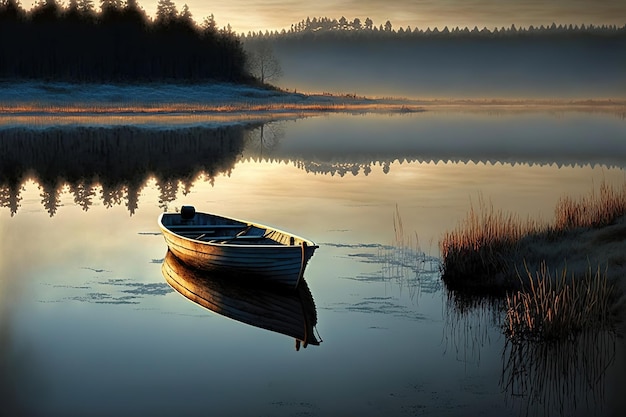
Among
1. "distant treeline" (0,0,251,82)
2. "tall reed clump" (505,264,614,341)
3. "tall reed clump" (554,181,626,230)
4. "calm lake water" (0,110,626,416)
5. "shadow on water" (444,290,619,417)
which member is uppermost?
"distant treeline" (0,0,251,82)

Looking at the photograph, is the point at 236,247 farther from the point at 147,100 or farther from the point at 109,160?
the point at 147,100

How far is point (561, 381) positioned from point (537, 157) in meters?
39.0

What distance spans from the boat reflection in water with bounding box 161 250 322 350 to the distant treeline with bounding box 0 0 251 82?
96.6 metres

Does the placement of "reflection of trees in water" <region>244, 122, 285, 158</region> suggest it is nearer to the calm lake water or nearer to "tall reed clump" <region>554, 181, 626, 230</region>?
the calm lake water

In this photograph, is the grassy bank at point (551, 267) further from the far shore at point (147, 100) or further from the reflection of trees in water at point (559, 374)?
the far shore at point (147, 100)

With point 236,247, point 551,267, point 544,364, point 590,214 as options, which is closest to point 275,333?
point 236,247

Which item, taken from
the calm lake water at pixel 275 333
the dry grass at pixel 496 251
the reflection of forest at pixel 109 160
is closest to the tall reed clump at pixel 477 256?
the dry grass at pixel 496 251

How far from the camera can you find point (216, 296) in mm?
15789

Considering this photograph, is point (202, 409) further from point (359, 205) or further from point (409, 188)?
point (409, 188)

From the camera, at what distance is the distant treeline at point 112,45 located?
111 meters

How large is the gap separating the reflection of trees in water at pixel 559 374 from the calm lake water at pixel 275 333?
0.10ft

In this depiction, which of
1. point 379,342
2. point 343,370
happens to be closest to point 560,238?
point 379,342

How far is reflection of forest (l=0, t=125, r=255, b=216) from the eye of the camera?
105ft

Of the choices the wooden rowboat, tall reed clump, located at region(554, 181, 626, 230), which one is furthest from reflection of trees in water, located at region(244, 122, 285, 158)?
tall reed clump, located at region(554, 181, 626, 230)
